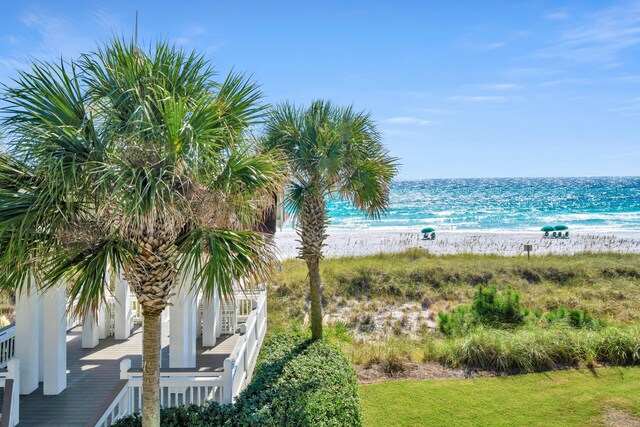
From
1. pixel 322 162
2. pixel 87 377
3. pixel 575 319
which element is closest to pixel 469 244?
pixel 575 319

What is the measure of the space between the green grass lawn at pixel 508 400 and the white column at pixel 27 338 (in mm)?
5803

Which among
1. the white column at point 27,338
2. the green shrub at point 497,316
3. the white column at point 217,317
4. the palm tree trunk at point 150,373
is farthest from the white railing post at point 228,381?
the green shrub at point 497,316

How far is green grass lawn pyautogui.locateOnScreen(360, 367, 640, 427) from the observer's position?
7594mm

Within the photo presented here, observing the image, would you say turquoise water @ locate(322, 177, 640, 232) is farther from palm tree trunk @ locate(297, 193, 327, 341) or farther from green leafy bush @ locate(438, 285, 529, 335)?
palm tree trunk @ locate(297, 193, 327, 341)

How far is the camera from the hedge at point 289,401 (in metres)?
5.85

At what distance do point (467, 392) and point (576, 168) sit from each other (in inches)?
5170

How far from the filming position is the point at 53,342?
7141mm

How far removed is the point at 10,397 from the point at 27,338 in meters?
1.49

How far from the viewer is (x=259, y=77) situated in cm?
529

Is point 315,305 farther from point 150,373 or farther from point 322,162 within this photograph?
point 150,373

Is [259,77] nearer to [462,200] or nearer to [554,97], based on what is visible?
[554,97]

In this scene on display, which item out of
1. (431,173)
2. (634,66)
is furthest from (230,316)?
(431,173)

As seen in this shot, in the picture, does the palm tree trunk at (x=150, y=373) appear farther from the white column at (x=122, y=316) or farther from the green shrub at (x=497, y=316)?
the green shrub at (x=497, y=316)

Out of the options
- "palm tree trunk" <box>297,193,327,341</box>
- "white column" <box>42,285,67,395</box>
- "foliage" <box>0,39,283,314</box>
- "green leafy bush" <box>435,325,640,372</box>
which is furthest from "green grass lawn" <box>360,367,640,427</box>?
"white column" <box>42,285,67,395</box>
